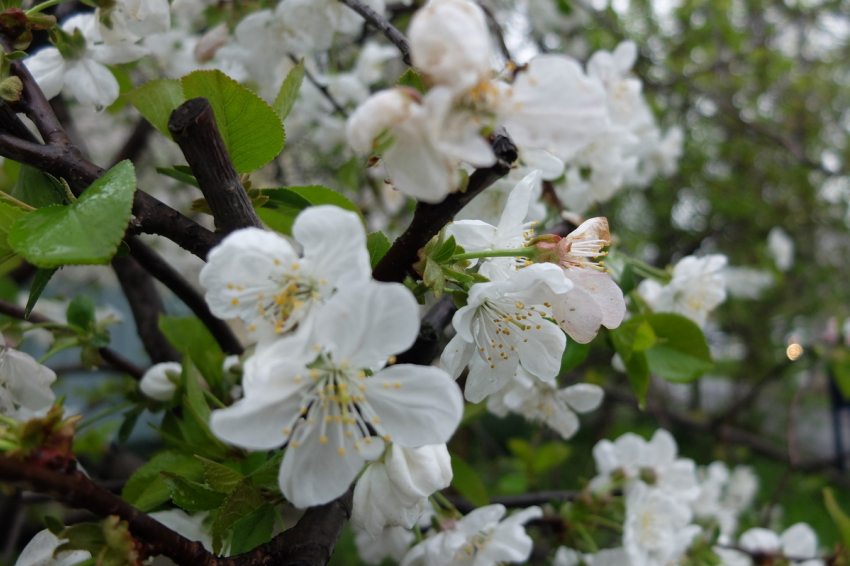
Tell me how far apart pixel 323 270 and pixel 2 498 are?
A: 2014 millimetres

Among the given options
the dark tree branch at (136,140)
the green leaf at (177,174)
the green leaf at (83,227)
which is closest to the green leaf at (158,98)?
the green leaf at (177,174)

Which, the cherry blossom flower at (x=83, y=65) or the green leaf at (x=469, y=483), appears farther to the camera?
the green leaf at (x=469, y=483)

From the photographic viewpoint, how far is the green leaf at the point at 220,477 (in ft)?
2.13

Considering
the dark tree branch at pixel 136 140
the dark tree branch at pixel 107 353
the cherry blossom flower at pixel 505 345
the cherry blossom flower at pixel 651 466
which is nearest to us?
the cherry blossom flower at pixel 505 345

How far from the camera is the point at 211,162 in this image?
0.58 m

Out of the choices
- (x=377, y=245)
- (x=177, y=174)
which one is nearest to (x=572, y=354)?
(x=377, y=245)

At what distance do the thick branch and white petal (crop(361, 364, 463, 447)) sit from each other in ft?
0.77

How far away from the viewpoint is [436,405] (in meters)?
0.53

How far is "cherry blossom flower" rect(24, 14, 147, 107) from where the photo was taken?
0.91 meters

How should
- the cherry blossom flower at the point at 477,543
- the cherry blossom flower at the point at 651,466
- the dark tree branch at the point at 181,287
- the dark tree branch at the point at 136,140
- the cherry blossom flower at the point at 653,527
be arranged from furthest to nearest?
1. the dark tree branch at the point at 136,140
2. the cherry blossom flower at the point at 651,466
3. the cherry blossom flower at the point at 653,527
4. the cherry blossom flower at the point at 477,543
5. the dark tree branch at the point at 181,287

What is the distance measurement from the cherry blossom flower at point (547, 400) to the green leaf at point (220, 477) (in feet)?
1.89

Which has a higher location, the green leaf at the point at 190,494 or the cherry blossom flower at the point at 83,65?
the cherry blossom flower at the point at 83,65

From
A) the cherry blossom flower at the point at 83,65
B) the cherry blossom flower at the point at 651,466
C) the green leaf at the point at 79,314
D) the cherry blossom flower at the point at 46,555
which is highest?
the cherry blossom flower at the point at 83,65

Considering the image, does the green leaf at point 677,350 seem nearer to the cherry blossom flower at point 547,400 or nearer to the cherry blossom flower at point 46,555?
the cherry blossom flower at point 547,400
